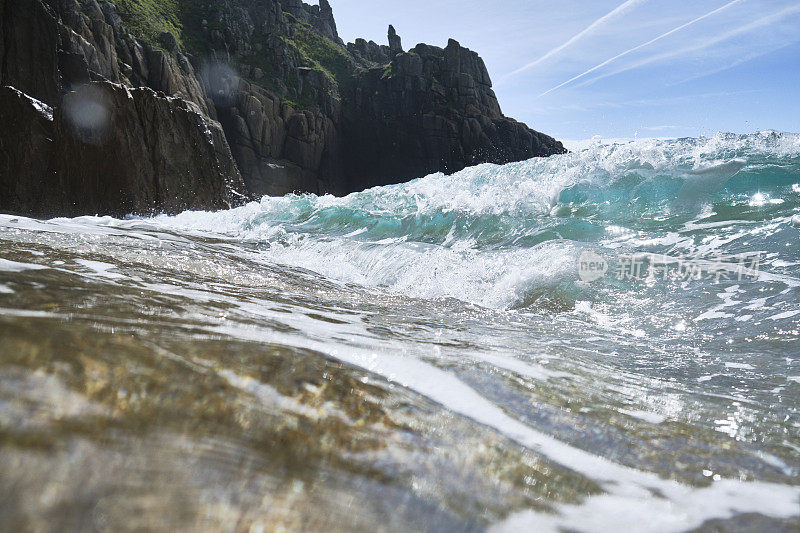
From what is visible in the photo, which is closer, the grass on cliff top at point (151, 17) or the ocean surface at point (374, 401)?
the ocean surface at point (374, 401)

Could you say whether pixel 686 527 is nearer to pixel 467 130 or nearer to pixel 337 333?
pixel 337 333

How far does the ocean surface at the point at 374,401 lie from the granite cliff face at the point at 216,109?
6441mm

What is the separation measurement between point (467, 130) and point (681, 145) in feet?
139

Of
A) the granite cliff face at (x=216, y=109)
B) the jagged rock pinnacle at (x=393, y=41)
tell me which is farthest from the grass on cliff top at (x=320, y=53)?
the jagged rock pinnacle at (x=393, y=41)

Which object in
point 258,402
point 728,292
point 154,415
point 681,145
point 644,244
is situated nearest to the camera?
point 154,415

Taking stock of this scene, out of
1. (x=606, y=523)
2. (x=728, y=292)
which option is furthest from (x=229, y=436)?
(x=728, y=292)

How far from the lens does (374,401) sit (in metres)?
1.37

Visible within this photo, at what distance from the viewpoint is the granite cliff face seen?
9.31 m

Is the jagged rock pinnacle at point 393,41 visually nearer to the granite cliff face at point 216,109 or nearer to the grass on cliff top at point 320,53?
the granite cliff face at point 216,109

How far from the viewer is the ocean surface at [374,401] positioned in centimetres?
83

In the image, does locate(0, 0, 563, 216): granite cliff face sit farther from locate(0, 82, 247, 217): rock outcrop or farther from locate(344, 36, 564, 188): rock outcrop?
locate(344, 36, 564, 188): rock outcrop

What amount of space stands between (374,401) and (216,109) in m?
46.4

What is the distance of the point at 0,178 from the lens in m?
8.50

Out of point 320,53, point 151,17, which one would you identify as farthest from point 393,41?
point 151,17
